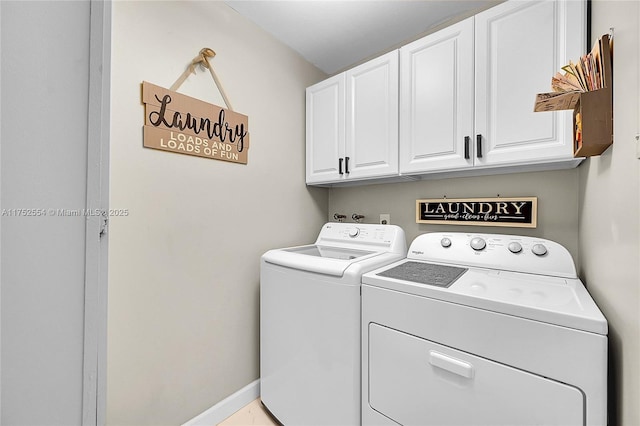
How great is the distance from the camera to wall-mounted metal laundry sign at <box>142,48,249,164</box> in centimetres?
133

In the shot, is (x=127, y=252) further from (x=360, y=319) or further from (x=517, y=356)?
(x=517, y=356)

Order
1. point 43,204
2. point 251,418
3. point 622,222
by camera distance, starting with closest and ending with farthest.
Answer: point 43,204
point 622,222
point 251,418

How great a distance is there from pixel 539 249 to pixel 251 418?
6.15 ft

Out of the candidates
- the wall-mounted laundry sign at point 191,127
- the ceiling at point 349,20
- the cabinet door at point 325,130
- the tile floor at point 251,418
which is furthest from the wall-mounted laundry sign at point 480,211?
the tile floor at point 251,418

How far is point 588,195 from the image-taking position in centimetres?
115

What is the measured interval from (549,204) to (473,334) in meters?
1.02

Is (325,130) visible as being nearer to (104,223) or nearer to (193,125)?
(193,125)

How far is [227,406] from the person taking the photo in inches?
64.8

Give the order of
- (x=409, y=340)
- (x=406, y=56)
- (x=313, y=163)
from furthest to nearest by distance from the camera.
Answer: (x=313, y=163) < (x=406, y=56) < (x=409, y=340)

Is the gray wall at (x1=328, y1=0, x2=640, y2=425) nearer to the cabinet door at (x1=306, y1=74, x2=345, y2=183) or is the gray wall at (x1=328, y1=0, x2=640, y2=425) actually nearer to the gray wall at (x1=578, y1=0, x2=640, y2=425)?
the gray wall at (x1=578, y1=0, x2=640, y2=425)

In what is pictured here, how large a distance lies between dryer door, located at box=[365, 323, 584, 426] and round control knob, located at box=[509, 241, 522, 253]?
687 mm

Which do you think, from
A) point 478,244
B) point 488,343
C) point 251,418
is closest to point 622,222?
point 488,343

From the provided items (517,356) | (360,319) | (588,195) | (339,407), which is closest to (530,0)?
(588,195)

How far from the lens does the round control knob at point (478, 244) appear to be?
1.47m
